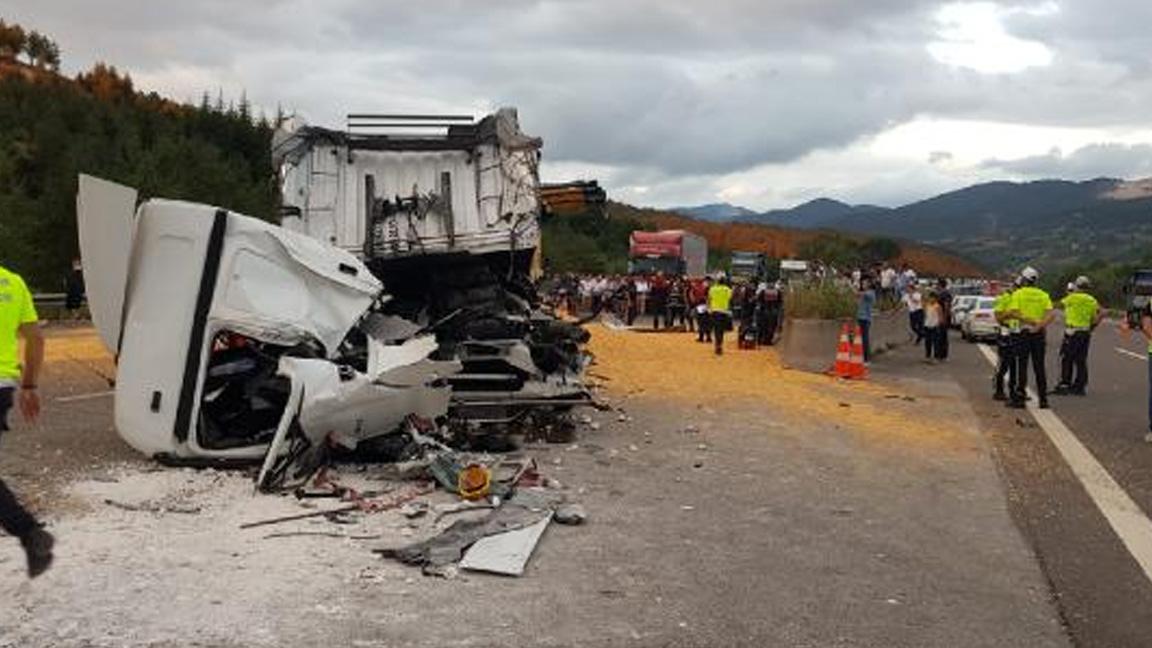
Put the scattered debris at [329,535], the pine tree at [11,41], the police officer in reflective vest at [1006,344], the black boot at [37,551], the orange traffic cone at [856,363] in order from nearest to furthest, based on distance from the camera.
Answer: the black boot at [37,551]
the scattered debris at [329,535]
the police officer in reflective vest at [1006,344]
the orange traffic cone at [856,363]
the pine tree at [11,41]

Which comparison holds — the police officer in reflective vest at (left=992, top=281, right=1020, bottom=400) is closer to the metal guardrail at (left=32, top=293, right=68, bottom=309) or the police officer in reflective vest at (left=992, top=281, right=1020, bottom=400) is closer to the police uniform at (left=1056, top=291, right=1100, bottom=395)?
the police uniform at (left=1056, top=291, right=1100, bottom=395)

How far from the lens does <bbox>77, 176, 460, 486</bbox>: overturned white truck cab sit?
8.32 m

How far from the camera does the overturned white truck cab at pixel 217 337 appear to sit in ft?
27.3

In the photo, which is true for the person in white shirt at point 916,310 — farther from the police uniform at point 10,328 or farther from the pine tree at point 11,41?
the pine tree at point 11,41

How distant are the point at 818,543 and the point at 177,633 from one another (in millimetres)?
3741

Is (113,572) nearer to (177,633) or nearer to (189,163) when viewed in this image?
(177,633)

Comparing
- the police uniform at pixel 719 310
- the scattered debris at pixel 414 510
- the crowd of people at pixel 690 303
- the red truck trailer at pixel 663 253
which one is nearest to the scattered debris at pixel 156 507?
the scattered debris at pixel 414 510

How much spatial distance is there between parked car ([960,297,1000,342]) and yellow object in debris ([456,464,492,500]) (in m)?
25.6

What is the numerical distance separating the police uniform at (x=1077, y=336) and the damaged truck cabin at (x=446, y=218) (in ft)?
28.3

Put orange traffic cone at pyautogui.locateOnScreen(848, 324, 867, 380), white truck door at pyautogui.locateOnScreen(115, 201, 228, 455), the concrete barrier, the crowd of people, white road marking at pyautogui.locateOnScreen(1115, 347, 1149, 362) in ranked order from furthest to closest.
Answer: white road marking at pyautogui.locateOnScreen(1115, 347, 1149, 362)
the crowd of people
the concrete barrier
orange traffic cone at pyautogui.locateOnScreen(848, 324, 867, 380)
white truck door at pyautogui.locateOnScreen(115, 201, 228, 455)

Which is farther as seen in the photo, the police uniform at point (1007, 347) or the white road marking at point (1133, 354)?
the white road marking at point (1133, 354)

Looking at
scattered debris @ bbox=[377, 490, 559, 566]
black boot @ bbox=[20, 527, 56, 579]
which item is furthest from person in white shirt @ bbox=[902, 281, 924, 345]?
black boot @ bbox=[20, 527, 56, 579]

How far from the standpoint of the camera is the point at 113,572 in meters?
5.97

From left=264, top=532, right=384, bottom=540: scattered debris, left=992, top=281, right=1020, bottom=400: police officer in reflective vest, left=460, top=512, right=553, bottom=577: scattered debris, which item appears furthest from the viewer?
left=992, top=281, right=1020, bottom=400: police officer in reflective vest
